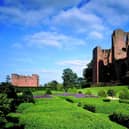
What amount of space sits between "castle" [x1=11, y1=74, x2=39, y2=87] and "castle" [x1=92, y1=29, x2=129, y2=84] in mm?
13519

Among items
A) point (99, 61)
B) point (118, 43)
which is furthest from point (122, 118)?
point (99, 61)

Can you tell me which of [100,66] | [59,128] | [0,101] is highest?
[100,66]

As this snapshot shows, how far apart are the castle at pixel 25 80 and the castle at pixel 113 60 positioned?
13519 mm

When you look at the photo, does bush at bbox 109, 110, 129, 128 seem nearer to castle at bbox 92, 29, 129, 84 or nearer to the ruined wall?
castle at bbox 92, 29, 129, 84

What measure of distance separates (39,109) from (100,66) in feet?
170

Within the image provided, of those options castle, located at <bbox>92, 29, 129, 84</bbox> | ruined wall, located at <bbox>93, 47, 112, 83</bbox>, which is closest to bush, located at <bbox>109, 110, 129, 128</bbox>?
castle, located at <bbox>92, 29, 129, 84</bbox>

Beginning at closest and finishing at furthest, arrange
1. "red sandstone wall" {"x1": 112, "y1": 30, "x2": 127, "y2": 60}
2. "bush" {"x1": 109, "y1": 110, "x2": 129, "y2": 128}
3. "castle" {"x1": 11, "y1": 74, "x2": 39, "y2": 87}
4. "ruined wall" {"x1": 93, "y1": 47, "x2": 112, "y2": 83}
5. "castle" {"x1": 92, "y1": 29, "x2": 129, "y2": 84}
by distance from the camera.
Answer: "bush" {"x1": 109, "y1": 110, "x2": 129, "y2": 128} < "castle" {"x1": 92, "y1": 29, "x2": 129, "y2": 84} < "red sandstone wall" {"x1": 112, "y1": 30, "x2": 127, "y2": 60} < "castle" {"x1": 11, "y1": 74, "x2": 39, "y2": 87} < "ruined wall" {"x1": 93, "y1": 47, "x2": 112, "y2": 83}

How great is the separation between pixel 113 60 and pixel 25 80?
65.7 feet

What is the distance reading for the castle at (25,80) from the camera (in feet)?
215

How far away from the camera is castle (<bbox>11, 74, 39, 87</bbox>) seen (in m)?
65.5

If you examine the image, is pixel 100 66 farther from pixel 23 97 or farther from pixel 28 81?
pixel 23 97

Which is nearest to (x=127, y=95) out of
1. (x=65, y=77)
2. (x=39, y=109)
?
(x=39, y=109)

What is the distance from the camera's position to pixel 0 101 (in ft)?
33.1

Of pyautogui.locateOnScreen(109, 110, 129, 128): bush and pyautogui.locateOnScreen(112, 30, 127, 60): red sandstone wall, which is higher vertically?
pyautogui.locateOnScreen(112, 30, 127, 60): red sandstone wall
